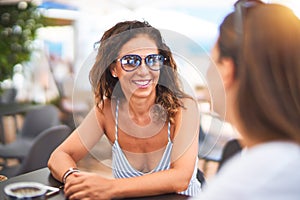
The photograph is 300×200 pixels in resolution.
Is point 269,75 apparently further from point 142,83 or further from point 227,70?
point 142,83

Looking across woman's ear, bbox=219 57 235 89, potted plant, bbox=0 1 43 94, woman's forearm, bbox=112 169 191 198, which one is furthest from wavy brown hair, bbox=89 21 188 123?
potted plant, bbox=0 1 43 94

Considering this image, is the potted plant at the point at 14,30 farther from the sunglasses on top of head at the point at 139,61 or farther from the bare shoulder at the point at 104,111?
the sunglasses on top of head at the point at 139,61

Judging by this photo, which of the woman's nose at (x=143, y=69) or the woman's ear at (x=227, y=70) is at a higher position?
the woman's ear at (x=227, y=70)

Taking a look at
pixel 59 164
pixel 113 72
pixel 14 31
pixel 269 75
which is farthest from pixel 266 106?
pixel 14 31

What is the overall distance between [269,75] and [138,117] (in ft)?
2.16

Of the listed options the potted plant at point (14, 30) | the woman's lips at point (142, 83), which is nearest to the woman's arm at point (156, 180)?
the woman's lips at point (142, 83)

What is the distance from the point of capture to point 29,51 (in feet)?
13.1

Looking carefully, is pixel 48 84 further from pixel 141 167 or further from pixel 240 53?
pixel 240 53

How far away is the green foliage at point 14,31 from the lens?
3822 mm

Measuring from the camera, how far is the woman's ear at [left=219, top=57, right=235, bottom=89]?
66cm

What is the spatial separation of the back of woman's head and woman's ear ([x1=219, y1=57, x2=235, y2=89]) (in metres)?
0.02

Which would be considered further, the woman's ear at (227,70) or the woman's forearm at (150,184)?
the woman's forearm at (150,184)

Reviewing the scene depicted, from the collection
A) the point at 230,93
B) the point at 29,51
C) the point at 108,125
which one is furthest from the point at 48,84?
A: the point at 230,93

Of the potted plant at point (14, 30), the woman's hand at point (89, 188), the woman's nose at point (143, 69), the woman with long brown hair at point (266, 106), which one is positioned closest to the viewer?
the woman with long brown hair at point (266, 106)
